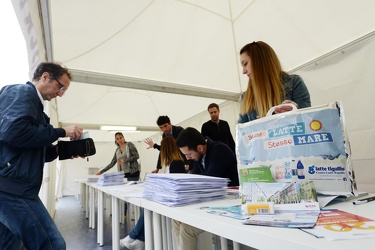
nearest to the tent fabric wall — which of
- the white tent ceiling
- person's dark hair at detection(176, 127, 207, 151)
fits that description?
the white tent ceiling

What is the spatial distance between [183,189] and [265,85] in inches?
24.7

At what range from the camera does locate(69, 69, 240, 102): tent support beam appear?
280 cm

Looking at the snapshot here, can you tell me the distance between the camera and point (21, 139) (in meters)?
0.87

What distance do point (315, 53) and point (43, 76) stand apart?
2503mm

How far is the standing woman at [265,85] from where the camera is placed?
1004 millimetres

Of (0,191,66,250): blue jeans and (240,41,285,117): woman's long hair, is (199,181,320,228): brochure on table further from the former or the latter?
(0,191,66,250): blue jeans

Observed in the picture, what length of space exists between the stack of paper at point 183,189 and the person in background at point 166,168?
1.08 meters

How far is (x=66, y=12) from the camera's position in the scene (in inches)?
84.8

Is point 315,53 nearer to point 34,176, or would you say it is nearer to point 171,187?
point 171,187

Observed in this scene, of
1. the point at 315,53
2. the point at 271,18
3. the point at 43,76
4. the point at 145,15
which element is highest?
the point at 145,15

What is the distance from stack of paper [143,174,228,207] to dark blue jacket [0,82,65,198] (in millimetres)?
495

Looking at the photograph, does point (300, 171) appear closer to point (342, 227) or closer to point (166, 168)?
point (342, 227)

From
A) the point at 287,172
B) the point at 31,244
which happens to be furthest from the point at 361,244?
the point at 31,244

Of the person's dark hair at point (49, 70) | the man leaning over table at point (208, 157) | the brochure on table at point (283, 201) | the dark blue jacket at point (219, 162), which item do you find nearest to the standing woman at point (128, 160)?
the man leaning over table at point (208, 157)
